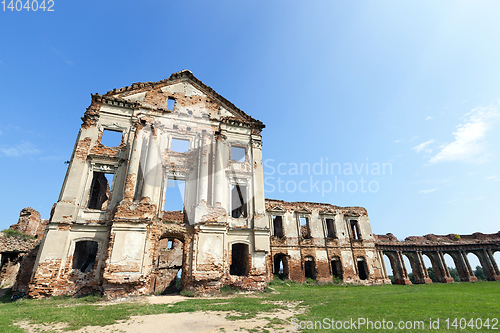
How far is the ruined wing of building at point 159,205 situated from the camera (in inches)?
465

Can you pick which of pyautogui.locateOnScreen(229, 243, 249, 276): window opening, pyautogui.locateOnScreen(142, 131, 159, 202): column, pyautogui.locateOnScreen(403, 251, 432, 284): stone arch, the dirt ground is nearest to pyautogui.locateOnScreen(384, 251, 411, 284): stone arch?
pyautogui.locateOnScreen(403, 251, 432, 284): stone arch

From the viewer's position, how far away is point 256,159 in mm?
17266

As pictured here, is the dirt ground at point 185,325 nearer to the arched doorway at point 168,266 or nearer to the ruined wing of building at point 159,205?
the ruined wing of building at point 159,205

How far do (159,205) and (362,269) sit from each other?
68.9ft

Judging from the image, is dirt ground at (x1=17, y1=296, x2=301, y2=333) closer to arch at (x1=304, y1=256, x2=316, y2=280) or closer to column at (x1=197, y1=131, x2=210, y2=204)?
column at (x1=197, y1=131, x2=210, y2=204)

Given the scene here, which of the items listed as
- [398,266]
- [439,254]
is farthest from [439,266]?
[398,266]

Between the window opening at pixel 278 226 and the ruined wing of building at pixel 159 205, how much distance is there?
118cm

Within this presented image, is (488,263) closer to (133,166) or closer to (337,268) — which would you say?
(337,268)

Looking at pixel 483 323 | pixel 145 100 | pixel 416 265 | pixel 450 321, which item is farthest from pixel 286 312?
pixel 416 265

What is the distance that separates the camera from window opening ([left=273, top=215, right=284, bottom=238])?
22.5 m

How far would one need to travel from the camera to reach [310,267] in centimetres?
2289

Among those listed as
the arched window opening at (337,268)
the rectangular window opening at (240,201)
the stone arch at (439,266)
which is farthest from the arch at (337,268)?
the stone arch at (439,266)

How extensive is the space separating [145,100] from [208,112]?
4.31 m

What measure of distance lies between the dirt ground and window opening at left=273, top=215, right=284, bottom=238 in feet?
48.7
